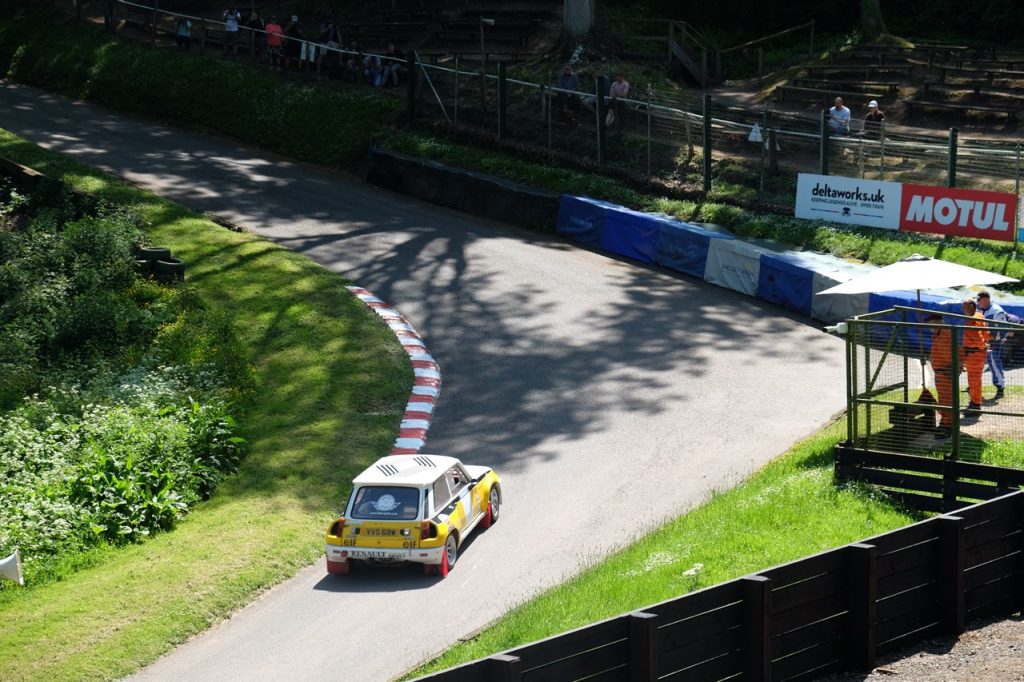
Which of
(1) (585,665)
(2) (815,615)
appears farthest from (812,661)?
(1) (585,665)

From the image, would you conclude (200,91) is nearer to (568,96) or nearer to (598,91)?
(568,96)

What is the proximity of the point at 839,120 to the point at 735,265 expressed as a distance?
5.84 meters

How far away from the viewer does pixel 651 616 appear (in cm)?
865

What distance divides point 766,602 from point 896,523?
5.89 m

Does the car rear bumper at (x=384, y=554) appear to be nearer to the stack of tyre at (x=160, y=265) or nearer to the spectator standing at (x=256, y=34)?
the stack of tyre at (x=160, y=265)

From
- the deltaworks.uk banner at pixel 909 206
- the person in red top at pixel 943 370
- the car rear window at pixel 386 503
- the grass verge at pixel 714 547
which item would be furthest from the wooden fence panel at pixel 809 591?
the deltaworks.uk banner at pixel 909 206

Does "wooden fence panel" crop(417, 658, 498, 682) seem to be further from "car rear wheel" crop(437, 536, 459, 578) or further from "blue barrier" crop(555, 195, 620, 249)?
"blue barrier" crop(555, 195, 620, 249)

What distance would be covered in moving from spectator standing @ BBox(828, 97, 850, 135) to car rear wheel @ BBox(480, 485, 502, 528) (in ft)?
51.6

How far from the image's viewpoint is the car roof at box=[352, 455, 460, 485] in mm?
15953

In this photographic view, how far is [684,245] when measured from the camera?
2805 centimetres

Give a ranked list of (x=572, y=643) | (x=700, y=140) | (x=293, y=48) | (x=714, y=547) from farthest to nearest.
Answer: (x=293, y=48), (x=700, y=140), (x=714, y=547), (x=572, y=643)

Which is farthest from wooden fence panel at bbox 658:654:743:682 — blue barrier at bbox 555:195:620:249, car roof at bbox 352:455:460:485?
blue barrier at bbox 555:195:620:249

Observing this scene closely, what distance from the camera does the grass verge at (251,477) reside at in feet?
47.1

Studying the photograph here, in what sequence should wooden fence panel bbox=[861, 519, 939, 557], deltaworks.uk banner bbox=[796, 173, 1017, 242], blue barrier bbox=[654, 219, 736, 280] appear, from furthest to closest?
blue barrier bbox=[654, 219, 736, 280] → deltaworks.uk banner bbox=[796, 173, 1017, 242] → wooden fence panel bbox=[861, 519, 939, 557]
